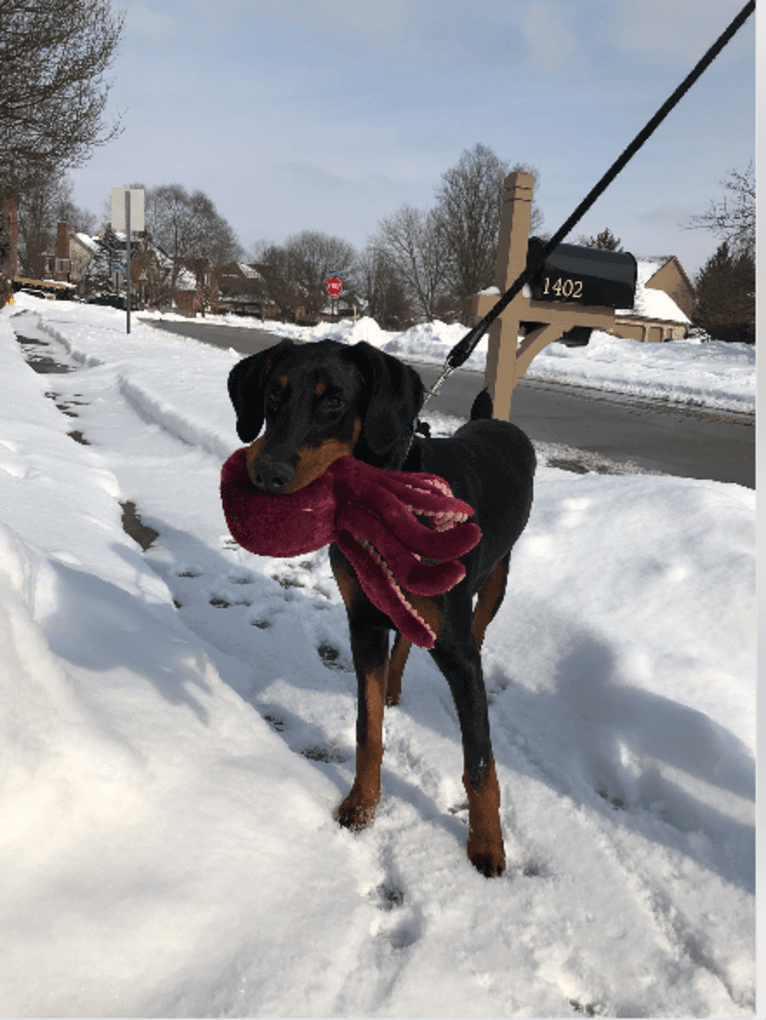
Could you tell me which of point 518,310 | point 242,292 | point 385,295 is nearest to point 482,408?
point 518,310

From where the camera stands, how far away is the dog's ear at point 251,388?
1.70m

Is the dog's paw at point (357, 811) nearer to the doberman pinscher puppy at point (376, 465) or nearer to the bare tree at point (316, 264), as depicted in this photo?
the doberman pinscher puppy at point (376, 465)

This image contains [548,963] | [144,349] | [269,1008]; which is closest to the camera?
[269,1008]

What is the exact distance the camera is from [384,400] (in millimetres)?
1597

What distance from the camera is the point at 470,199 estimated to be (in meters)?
38.2

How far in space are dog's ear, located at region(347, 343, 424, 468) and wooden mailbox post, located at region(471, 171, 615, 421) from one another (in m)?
2.54

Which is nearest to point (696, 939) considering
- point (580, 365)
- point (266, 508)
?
point (266, 508)

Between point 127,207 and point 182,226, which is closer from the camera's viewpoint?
point 127,207

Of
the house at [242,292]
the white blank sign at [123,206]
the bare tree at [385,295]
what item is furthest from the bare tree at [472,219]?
the house at [242,292]

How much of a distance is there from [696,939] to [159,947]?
125cm

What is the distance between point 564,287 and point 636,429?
21.2ft

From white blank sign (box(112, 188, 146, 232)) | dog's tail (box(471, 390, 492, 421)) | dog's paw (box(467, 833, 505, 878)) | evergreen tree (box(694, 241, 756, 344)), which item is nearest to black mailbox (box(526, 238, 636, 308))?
dog's tail (box(471, 390, 492, 421))

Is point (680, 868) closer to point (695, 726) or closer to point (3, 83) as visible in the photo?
point (695, 726)

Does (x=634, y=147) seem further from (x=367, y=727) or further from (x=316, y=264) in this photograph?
(x=316, y=264)
